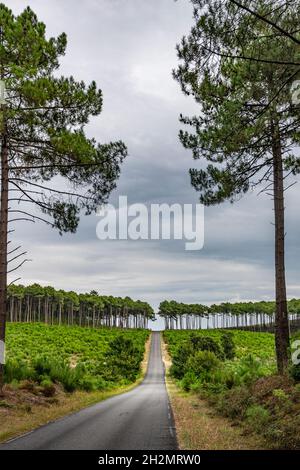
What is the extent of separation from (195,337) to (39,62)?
94.8 feet

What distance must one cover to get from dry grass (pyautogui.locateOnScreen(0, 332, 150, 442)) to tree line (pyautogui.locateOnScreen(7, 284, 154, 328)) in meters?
85.4

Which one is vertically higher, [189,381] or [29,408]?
[29,408]

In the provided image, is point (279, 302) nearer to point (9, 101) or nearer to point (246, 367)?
point (246, 367)

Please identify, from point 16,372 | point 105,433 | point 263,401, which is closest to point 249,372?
point 263,401

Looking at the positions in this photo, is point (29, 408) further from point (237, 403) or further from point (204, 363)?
point (204, 363)

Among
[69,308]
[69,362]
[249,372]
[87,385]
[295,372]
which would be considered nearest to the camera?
[295,372]

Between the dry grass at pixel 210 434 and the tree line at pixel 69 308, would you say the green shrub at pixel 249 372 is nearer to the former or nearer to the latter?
the dry grass at pixel 210 434

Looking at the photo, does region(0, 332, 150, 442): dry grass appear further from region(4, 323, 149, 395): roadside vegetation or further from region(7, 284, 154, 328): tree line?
region(7, 284, 154, 328): tree line

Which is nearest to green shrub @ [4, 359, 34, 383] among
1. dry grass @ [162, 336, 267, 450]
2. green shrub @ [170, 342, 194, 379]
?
dry grass @ [162, 336, 267, 450]

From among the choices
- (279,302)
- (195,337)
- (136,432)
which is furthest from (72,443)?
(195,337)

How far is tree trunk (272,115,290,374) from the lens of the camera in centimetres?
1590

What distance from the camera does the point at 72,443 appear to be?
1014 cm

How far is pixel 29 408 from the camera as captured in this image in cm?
1569

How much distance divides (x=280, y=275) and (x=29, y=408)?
968cm
